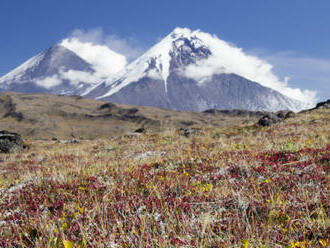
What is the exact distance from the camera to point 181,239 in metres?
2.92

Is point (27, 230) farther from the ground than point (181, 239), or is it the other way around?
point (181, 239)

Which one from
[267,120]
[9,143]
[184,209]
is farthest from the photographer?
[267,120]

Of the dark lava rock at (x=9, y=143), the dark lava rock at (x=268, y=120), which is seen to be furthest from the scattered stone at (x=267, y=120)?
the dark lava rock at (x=9, y=143)

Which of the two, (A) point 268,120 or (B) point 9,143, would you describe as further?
(A) point 268,120

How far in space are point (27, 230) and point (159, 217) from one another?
172cm

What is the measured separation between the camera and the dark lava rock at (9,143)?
22.3 m

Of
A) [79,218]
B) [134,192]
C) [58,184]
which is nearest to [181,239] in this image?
[79,218]

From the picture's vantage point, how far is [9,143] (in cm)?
2275

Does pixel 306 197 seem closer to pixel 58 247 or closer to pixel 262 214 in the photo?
pixel 262 214

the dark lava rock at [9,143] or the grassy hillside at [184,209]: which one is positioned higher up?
the grassy hillside at [184,209]

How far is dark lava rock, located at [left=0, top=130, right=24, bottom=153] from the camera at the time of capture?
22.3 meters

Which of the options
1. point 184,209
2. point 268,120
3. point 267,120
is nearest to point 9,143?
point 267,120

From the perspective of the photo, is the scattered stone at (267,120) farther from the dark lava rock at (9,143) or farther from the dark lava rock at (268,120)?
the dark lava rock at (9,143)

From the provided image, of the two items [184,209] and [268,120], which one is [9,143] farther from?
[184,209]
